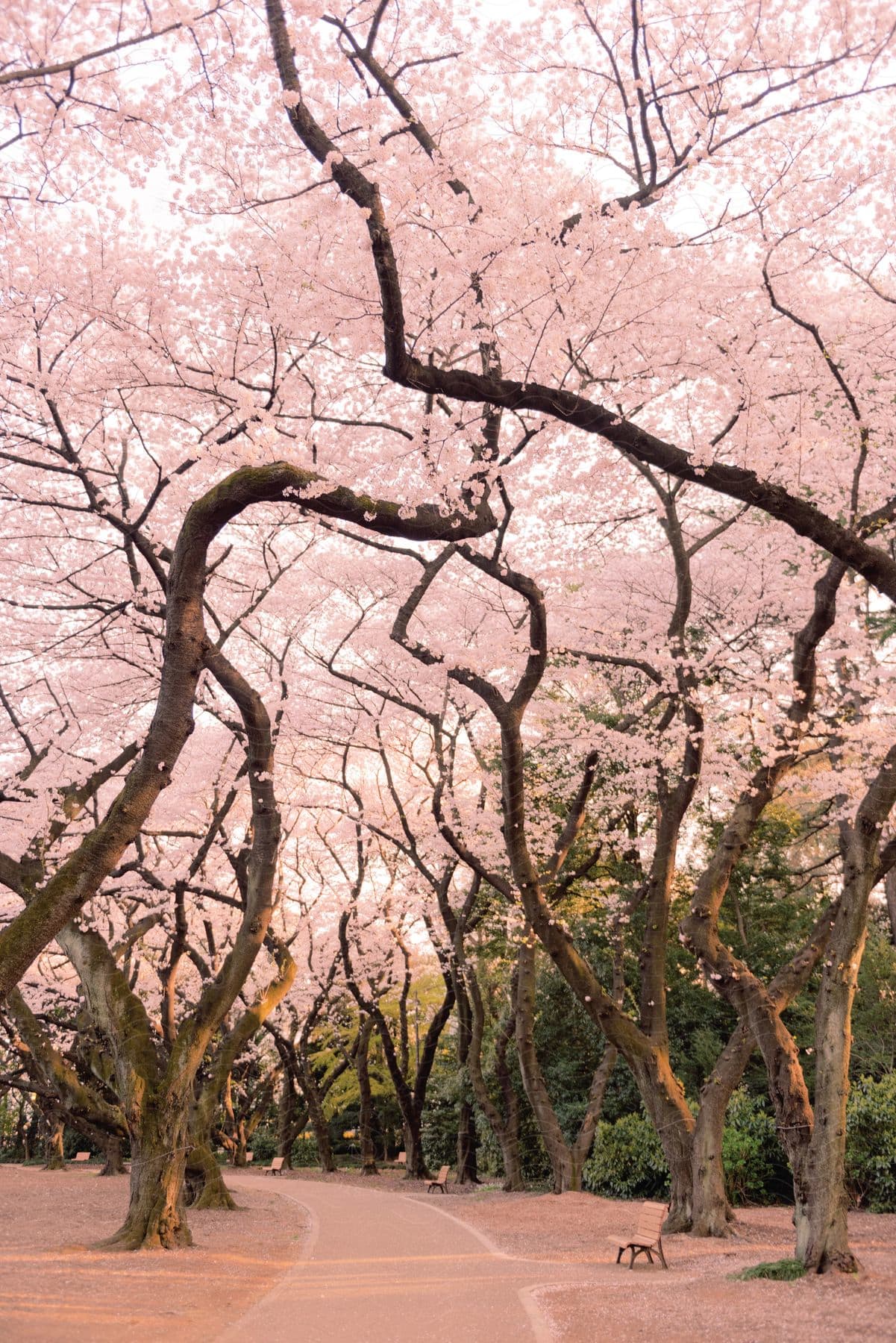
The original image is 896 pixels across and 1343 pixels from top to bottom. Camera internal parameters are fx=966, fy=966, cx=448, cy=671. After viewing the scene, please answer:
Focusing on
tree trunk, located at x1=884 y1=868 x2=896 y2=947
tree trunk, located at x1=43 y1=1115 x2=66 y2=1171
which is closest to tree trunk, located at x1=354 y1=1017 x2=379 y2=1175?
tree trunk, located at x1=43 y1=1115 x2=66 y2=1171

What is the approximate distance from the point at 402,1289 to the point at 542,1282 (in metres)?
1.26

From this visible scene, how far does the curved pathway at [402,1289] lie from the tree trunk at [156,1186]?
143 cm

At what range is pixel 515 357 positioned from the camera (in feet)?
27.6

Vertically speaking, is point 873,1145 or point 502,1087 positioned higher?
point 502,1087

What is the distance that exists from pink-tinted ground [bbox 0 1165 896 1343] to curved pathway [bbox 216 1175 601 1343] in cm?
13

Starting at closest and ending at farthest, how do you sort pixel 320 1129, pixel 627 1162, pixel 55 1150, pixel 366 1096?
pixel 627 1162, pixel 366 1096, pixel 320 1129, pixel 55 1150

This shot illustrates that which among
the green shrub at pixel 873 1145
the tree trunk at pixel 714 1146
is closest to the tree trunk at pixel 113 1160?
the green shrub at pixel 873 1145

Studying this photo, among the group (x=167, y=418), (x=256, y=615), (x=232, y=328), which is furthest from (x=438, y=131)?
(x=256, y=615)

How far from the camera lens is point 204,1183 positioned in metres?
14.3

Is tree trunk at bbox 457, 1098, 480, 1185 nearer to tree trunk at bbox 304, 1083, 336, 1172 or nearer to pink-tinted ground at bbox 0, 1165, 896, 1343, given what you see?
tree trunk at bbox 304, 1083, 336, 1172

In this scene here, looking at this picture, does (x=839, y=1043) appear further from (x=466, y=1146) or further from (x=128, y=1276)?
(x=466, y=1146)

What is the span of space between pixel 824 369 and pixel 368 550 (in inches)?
338

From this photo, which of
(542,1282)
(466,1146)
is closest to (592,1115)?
(466,1146)

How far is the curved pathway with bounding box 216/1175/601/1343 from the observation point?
20.7ft
